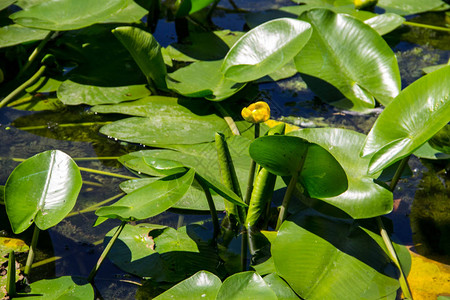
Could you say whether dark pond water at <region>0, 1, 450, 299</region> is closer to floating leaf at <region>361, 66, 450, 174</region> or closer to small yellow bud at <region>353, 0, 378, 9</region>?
small yellow bud at <region>353, 0, 378, 9</region>

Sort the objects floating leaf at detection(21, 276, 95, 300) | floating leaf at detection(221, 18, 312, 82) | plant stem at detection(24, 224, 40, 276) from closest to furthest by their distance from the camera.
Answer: floating leaf at detection(21, 276, 95, 300) < plant stem at detection(24, 224, 40, 276) < floating leaf at detection(221, 18, 312, 82)

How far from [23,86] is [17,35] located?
288 millimetres

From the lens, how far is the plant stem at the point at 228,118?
6.57ft

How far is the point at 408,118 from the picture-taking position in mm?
1463

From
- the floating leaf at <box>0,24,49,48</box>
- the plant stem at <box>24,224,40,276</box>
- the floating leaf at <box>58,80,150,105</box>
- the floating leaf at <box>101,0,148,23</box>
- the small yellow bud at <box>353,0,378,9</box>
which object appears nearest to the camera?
the plant stem at <box>24,224,40,276</box>

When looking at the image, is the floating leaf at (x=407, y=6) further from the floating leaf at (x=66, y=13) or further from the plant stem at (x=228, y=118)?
the floating leaf at (x=66, y=13)

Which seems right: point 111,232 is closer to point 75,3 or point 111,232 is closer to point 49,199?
point 49,199

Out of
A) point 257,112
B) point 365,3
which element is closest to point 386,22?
point 365,3

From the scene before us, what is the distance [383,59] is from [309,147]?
1019mm

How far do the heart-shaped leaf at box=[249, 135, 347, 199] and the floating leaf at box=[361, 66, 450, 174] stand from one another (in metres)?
0.12

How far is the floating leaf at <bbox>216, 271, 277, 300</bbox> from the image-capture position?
47.0 inches

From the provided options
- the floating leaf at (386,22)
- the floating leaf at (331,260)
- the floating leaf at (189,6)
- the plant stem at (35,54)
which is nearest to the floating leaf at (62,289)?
the floating leaf at (331,260)

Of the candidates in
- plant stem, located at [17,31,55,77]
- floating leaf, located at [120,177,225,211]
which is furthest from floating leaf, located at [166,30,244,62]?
floating leaf, located at [120,177,225,211]

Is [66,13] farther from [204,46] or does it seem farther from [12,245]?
[12,245]
